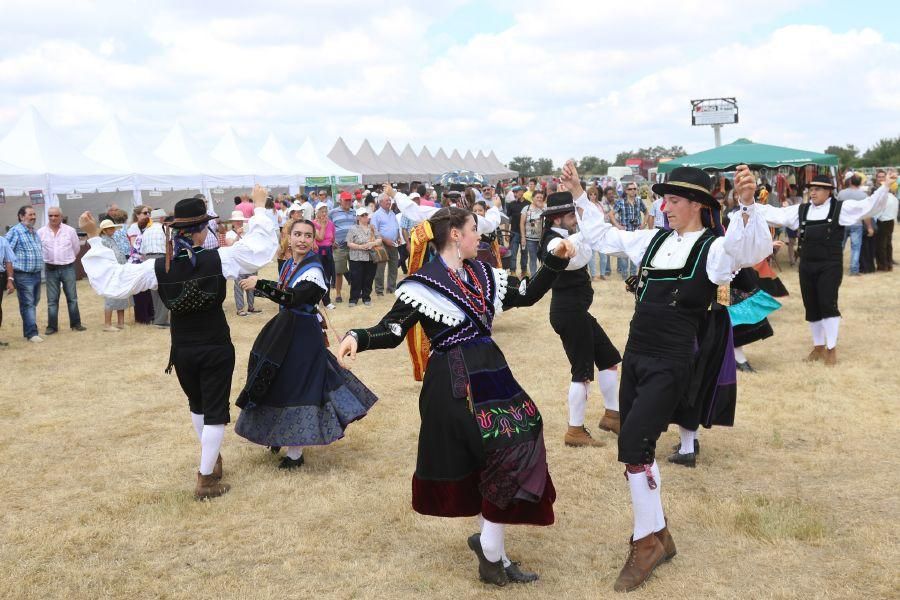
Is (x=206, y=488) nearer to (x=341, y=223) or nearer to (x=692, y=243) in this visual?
(x=692, y=243)

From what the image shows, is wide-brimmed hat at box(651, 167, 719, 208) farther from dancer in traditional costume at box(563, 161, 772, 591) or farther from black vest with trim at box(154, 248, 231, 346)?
black vest with trim at box(154, 248, 231, 346)

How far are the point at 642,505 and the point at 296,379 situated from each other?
2.64m

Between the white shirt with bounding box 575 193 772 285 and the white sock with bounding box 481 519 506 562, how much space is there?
5.25 feet

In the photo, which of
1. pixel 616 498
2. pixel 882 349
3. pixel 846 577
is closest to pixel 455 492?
pixel 616 498

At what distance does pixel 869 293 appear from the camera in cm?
1328

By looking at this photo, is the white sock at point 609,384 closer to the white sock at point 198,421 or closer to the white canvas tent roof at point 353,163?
the white sock at point 198,421

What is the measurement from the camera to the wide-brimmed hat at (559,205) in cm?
573

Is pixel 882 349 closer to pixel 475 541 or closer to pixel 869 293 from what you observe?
pixel 869 293

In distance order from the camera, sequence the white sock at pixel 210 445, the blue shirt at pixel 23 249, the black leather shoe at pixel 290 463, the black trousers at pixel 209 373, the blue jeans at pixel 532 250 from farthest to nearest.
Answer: the blue jeans at pixel 532 250, the blue shirt at pixel 23 249, the black leather shoe at pixel 290 463, the white sock at pixel 210 445, the black trousers at pixel 209 373

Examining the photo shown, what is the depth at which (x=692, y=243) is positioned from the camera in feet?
13.4

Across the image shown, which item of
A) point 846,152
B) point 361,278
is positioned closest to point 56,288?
point 361,278

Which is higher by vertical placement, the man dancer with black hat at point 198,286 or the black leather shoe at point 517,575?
the man dancer with black hat at point 198,286

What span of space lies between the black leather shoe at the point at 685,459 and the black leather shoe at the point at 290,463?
276cm

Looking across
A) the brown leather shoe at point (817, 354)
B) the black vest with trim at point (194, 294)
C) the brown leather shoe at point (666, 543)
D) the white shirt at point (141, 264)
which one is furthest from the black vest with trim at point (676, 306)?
the brown leather shoe at point (817, 354)
